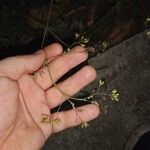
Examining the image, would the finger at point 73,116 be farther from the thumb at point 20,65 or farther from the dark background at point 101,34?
the dark background at point 101,34

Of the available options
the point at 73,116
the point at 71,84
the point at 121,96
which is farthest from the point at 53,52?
the point at 121,96

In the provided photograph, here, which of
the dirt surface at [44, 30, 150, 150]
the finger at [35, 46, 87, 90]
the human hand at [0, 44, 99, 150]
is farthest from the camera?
the dirt surface at [44, 30, 150, 150]

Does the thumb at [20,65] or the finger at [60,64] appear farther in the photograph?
the finger at [60,64]

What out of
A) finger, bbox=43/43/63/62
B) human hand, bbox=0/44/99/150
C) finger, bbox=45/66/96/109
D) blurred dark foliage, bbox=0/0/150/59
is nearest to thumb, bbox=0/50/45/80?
human hand, bbox=0/44/99/150

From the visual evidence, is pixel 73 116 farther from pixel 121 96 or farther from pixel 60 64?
pixel 121 96

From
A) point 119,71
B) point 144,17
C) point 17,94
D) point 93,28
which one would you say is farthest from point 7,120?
point 144,17

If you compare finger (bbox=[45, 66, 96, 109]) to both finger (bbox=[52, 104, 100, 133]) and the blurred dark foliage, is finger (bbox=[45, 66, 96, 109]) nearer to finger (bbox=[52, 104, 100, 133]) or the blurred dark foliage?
finger (bbox=[52, 104, 100, 133])

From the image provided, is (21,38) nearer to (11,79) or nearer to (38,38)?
(38,38)

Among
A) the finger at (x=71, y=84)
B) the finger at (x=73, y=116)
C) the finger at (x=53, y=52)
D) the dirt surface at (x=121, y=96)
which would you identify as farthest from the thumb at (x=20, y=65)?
the dirt surface at (x=121, y=96)
